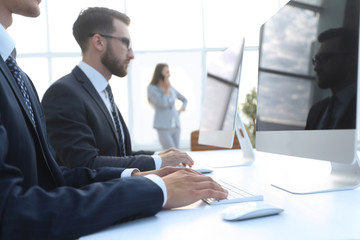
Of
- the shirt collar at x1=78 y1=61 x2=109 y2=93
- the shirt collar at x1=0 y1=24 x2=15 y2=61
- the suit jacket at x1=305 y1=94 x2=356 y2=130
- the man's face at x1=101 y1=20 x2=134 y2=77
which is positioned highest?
the man's face at x1=101 y1=20 x2=134 y2=77

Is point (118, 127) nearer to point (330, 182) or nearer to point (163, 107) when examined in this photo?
point (330, 182)

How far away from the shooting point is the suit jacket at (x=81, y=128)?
53.9 inches

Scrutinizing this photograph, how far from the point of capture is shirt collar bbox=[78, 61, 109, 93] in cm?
180

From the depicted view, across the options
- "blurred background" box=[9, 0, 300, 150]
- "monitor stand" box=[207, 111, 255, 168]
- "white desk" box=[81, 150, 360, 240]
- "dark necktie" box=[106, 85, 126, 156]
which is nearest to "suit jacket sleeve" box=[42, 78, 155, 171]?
"dark necktie" box=[106, 85, 126, 156]

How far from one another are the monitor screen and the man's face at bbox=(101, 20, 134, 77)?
54 centimetres

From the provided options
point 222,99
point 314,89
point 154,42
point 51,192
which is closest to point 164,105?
point 154,42

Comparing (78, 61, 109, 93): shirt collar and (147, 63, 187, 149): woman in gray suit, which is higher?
(78, 61, 109, 93): shirt collar

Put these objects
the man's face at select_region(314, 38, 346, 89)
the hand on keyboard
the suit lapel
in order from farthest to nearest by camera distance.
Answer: the suit lapel < the man's face at select_region(314, 38, 346, 89) < the hand on keyboard

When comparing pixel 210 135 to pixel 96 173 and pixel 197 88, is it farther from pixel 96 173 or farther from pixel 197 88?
pixel 197 88

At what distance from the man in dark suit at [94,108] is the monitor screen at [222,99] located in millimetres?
243

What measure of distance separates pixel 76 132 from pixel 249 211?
3.20ft

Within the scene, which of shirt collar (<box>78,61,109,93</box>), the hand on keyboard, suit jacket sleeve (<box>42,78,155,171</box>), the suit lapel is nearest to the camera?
the hand on keyboard

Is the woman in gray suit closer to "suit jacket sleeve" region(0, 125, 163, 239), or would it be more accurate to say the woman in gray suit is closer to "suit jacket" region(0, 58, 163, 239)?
"suit jacket" region(0, 58, 163, 239)

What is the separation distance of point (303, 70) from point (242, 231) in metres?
0.59
